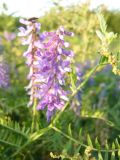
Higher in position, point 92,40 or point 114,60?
point 92,40

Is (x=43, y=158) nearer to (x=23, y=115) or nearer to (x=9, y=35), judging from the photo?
(x=23, y=115)

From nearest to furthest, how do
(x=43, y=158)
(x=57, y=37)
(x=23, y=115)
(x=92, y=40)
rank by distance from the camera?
(x=57, y=37) < (x=43, y=158) < (x=23, y=115) < (x=92, y=40)

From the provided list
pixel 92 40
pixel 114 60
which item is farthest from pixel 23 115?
pixel 92 40

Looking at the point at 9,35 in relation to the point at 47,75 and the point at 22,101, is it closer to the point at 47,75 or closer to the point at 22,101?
the point at 22,101

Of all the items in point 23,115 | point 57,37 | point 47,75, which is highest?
point 57,37

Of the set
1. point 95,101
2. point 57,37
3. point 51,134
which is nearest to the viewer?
point 57,37

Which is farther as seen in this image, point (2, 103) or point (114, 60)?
point (2, 103)

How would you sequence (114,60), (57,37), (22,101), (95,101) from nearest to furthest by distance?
(114,60)
(57,37)
(22,101)
(95,101)

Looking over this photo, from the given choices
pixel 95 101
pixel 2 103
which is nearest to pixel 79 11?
pixel 95 101

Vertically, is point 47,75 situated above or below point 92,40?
below
